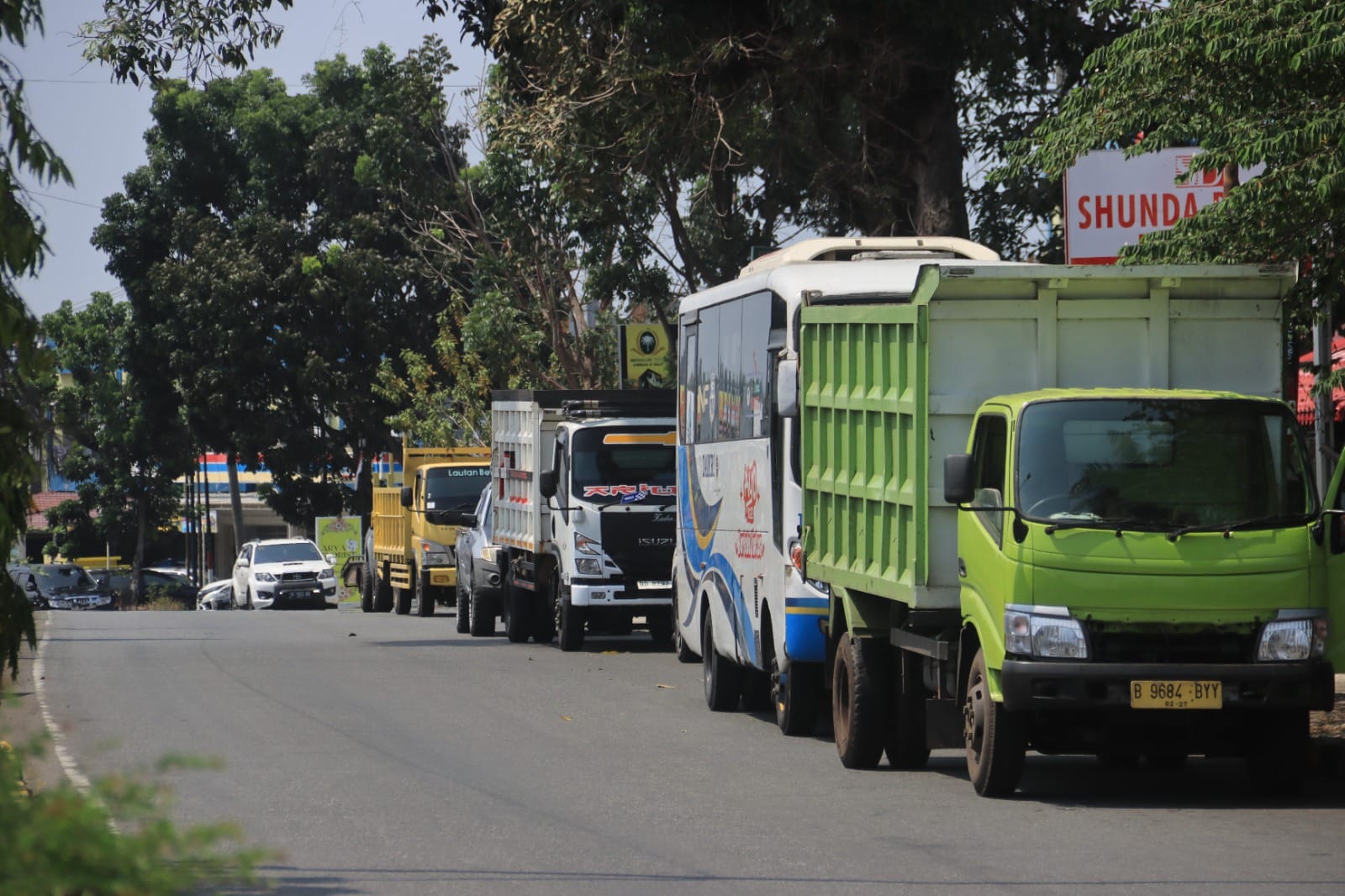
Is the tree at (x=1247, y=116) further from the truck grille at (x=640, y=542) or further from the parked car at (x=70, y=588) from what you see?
the parked car at (x=70, y=588)

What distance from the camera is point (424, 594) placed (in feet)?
118

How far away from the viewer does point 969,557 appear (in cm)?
1131

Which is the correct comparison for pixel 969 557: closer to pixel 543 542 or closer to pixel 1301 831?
pixel 1301 831

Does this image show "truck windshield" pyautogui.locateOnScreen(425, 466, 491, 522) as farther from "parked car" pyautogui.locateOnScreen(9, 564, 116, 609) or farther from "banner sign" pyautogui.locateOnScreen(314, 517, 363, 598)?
"parked car" pyautogui.locateOnScreen(9, 564, 116, 609)

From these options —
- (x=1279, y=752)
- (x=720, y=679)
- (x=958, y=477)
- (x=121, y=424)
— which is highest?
(x=121, y=424)

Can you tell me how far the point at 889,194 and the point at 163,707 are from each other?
1022 centimetres

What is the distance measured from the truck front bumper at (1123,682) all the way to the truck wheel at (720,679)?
633 centimetres

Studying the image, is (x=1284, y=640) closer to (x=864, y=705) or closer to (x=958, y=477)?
(x=958, y=477)

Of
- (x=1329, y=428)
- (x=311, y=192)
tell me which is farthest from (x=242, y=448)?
(x=1329, y=428)

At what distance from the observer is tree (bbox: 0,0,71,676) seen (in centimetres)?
783

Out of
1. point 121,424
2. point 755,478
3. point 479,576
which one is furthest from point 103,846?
point 121,424

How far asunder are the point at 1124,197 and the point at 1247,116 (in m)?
2.76

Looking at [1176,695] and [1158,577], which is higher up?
[1158,577]

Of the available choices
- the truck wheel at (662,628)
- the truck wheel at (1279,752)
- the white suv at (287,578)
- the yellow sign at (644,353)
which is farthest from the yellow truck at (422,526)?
the truck wheel at (1279,752)
